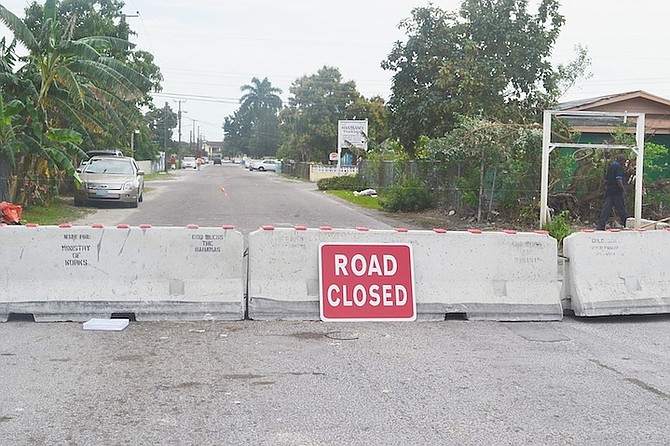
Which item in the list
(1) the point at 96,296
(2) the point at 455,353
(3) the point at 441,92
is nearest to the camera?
(2) the point at 455,353

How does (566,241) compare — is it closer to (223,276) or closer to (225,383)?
(223,276)

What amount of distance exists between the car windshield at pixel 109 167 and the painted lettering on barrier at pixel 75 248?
17600mm

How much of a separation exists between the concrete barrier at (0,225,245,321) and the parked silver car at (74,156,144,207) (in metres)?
16.6

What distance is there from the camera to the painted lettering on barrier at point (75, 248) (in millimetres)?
9008

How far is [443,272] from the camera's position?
9.52 metres

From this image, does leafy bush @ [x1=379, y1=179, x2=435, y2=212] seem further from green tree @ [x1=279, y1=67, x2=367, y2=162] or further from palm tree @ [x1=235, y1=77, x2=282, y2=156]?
palm tree @ [x1=235, y1=77, x2=282, y2=156]

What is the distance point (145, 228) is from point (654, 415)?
5716mm

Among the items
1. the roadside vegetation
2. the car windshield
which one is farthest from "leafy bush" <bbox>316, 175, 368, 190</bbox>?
the car windshield

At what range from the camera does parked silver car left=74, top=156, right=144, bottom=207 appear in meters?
25.2

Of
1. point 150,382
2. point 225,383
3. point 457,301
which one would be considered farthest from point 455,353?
point 150,382

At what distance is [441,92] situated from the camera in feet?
77.6

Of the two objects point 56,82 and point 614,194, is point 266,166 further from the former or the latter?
point 614,194

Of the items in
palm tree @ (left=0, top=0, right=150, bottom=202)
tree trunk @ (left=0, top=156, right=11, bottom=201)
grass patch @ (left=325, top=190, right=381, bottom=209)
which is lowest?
grass patch @ (left=325, top=190, right=381, bottom=209)

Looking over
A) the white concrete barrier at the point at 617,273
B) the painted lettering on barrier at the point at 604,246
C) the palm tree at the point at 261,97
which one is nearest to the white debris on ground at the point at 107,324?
the white concrete barrier at the point at 617,273
